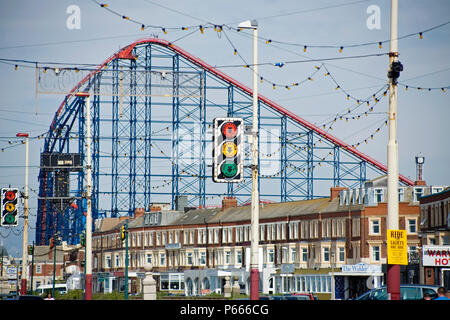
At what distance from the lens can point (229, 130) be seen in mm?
22750

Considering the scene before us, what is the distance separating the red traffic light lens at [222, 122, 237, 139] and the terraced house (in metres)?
25.3

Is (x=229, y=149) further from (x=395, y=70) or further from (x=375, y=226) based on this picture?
(x=375, y=226)

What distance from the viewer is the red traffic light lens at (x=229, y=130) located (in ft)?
74.4

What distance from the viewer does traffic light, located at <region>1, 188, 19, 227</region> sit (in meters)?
34.9

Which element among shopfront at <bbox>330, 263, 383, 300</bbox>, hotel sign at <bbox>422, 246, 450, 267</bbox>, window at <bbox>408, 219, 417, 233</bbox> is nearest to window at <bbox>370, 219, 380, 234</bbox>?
window at <bbox>408, 219, 417, 233</bbox>

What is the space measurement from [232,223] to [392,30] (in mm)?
56389

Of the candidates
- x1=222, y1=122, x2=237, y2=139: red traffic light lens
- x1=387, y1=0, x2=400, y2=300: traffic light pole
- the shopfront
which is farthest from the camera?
the shopfront

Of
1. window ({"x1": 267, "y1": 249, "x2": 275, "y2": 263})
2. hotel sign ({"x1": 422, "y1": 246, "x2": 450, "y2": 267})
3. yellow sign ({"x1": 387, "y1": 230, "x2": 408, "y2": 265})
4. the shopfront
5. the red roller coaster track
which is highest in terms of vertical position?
the red roller coaster track

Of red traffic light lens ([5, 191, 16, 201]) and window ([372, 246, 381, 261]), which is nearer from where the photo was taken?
red traffic light lens ([5, 191, 16, 201])

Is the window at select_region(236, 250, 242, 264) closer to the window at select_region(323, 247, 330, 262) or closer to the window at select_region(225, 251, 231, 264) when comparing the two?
the window at select_region(225, 251, 231, 264)

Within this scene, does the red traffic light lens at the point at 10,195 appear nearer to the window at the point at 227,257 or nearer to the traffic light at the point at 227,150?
the traffic light at the point at 227,150

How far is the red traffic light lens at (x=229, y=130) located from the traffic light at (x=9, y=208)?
1502cm

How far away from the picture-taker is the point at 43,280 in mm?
118688
